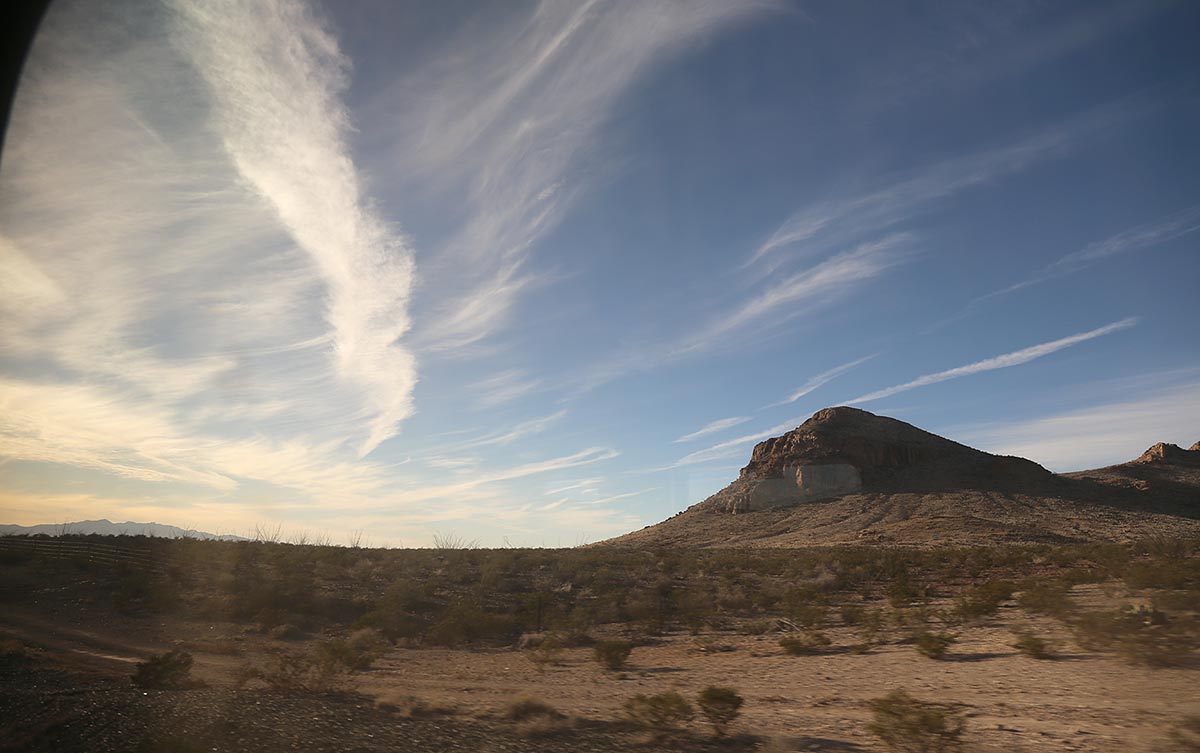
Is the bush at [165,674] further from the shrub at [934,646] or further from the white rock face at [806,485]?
the white rock face at [806,485]

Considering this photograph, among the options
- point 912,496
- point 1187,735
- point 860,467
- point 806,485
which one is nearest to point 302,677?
point 1187,735

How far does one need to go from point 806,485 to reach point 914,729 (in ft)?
317

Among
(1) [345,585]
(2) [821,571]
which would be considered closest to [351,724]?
(1) [345,585]

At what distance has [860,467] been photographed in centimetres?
10006

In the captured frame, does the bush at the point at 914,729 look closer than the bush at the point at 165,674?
Yes

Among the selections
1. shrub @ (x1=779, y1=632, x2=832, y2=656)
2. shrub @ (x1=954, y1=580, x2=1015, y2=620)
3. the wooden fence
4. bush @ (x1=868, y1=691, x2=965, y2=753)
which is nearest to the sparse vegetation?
shrub @ (x1=779, y1=632, x2=832, y2=656)

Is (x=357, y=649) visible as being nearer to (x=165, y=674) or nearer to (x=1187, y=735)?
(x=165, y=674)

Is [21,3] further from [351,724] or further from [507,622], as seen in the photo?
[507,622]

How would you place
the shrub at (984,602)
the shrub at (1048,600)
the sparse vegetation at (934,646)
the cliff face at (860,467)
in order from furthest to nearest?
the cliff face at (860,467)
the shrub at (984,602)
the shrub at (1048,600)
the sparse vegetation at (934,646)

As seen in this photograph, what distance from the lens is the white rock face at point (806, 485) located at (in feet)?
314

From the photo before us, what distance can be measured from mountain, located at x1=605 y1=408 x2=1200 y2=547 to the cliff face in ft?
0.61

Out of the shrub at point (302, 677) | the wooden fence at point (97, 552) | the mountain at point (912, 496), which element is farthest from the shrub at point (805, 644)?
the mountain at point (912, 496)

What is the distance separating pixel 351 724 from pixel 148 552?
3545 cm

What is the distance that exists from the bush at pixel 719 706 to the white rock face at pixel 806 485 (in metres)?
89.9
